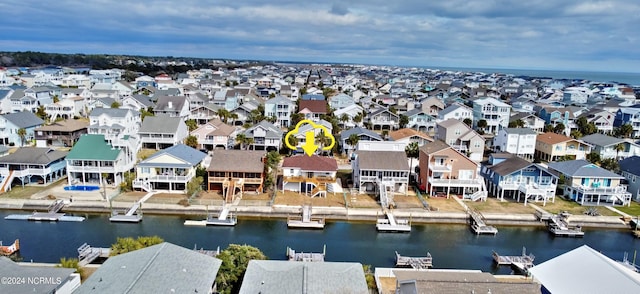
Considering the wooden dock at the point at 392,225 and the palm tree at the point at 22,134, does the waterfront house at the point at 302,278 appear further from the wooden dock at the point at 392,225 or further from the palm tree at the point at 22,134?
the palm tree at the point at 22,134

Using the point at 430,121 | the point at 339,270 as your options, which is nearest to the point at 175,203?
the point at 339,270

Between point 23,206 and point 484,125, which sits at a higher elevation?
point 484,125

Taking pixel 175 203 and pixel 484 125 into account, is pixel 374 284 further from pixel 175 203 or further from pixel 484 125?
pixel 484 125

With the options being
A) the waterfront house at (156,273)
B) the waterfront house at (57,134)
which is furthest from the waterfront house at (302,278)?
the waterfront house at (57,134)

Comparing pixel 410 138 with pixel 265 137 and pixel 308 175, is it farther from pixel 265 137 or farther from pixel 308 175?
pixel 308 175

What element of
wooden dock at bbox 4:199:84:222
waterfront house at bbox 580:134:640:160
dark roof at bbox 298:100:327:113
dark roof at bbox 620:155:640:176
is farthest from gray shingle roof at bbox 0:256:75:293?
waterfront house at bbox 580:134:640:160
